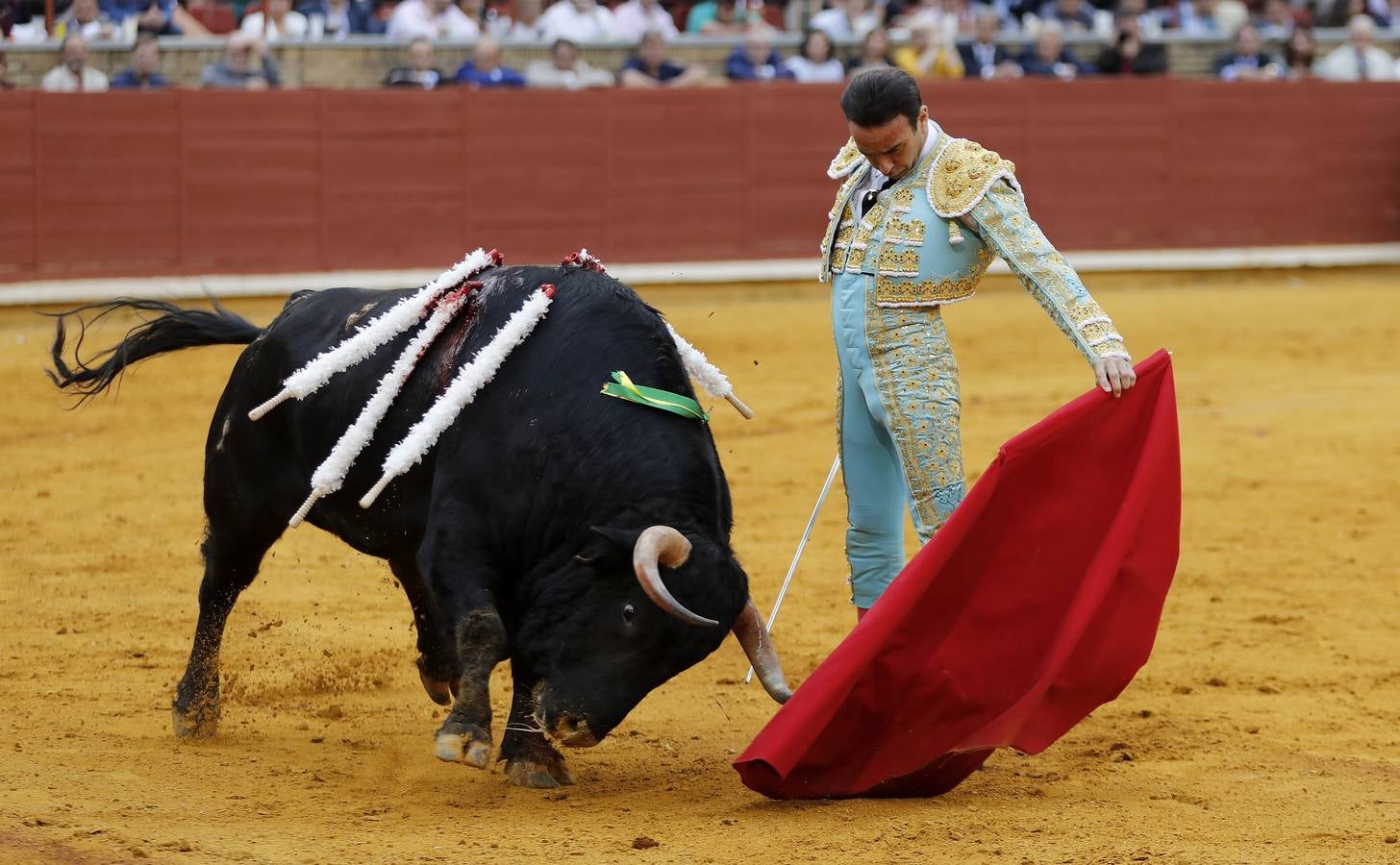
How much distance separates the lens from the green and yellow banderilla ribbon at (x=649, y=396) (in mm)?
3408

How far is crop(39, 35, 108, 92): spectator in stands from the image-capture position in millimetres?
9812

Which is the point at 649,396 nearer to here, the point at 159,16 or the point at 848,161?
the point at 848,161

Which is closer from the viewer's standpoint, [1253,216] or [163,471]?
[163,471]

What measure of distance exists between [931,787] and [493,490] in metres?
1.02

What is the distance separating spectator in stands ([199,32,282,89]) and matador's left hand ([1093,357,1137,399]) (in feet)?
25.7

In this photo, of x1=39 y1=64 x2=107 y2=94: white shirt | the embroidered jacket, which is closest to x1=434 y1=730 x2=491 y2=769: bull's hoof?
the embroidered jacket

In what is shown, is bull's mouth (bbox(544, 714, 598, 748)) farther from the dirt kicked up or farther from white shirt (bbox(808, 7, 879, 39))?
white shirt (bbox(808, 7, 879, 39))

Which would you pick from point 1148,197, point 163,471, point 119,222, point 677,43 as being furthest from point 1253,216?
A: point 163,471

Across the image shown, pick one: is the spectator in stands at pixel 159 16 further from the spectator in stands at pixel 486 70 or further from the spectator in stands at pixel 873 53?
the spectator in stands at pixel 873 53

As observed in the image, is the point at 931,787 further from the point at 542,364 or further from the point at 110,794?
the point at 110,794

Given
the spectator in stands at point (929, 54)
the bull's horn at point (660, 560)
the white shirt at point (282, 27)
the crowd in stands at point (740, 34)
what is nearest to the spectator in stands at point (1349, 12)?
the crowd in stands at point (740, 34)

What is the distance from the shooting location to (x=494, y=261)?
12.8 feet

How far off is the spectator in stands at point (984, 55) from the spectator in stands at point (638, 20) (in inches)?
77.2

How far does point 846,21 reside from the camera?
472 inches
